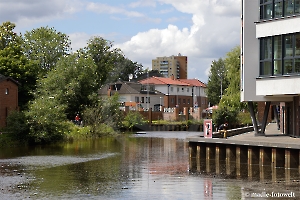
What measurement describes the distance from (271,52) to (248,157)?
6522 millimetres

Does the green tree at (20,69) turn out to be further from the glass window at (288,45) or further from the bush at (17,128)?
the glass window at (288,45)

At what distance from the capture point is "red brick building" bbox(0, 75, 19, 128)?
60.9 metres

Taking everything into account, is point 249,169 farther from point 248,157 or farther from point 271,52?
point 271,52

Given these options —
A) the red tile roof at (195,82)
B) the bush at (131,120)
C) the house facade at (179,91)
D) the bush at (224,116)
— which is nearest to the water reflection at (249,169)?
the bush at (224,116)

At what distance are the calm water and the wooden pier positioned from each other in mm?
124

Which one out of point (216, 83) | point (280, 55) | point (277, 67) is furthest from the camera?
point (216, 83)

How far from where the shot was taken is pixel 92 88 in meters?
77.8

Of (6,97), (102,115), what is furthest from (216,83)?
(6,97)

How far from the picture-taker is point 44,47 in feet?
318

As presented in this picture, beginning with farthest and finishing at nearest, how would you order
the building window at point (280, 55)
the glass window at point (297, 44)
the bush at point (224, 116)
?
1. the bush at point (224, 116)
2. the building window at point (280, 55)
3. the glass window at point (297, 44)

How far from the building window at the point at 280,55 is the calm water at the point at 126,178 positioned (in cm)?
619

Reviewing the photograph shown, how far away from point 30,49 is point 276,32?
218ft

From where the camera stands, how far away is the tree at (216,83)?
463 feet

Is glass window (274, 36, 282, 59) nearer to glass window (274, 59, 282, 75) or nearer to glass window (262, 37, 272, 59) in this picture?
glass window (274, 59, 282, 75)
